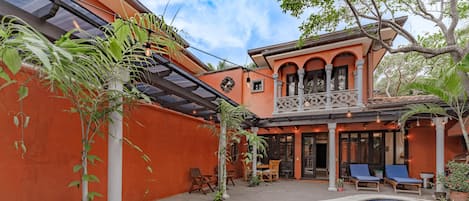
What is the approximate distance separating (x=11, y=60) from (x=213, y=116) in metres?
8.04

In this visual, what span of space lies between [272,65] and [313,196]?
6882 millimetres

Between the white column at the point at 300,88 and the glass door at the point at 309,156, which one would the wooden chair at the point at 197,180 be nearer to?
the white column at the point at 300,88

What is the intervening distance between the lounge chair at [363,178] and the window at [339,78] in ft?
11.6

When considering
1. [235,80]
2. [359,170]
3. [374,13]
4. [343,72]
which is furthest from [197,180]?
[343,72]

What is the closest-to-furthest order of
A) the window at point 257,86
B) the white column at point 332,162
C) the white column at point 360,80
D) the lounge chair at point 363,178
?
the lounge chair at point 363,178 → the white column at point 332,162 → the white column at point 360,80 → the window at point 257,86

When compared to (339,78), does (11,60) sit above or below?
below

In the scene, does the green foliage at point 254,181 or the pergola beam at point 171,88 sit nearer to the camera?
the pergola beam at point 171,88

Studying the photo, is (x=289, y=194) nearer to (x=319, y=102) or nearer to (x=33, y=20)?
(x=319, y=102)

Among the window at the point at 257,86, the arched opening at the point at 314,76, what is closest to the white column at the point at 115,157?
the arched opening at the point at 314,76

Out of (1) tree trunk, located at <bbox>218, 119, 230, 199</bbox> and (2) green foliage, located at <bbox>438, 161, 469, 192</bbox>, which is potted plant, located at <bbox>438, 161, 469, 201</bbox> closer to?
(2) green foliage, located at <bbox>438, 161, 469, 192</bbox>

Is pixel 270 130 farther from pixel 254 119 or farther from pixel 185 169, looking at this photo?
pixel 185 169

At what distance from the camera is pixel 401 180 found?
984cm

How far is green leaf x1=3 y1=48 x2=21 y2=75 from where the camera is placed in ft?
5.49

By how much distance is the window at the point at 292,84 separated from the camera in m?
13.5
